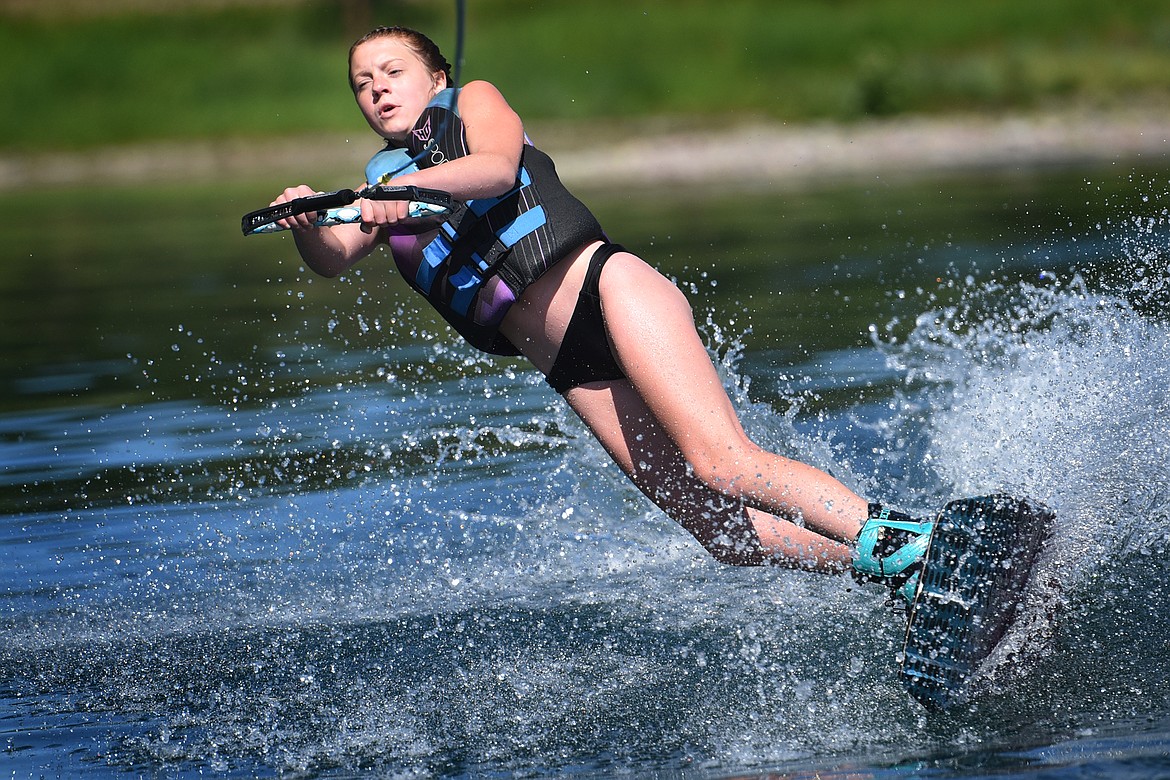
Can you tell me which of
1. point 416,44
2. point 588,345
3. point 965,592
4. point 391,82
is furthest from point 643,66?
point 965,592

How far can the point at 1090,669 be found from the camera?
383 cm

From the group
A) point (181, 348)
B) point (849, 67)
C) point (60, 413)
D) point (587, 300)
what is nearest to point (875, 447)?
point (587, 300)

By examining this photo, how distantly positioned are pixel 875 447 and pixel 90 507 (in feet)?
10.4

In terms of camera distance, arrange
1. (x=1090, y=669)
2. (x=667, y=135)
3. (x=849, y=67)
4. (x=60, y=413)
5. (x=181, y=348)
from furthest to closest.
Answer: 1. (x=849, y=67)
2. (x=667, y=135)
3. (x=181, y=348)
4. (x=60, y=413)
5. (x=1090, y=669)

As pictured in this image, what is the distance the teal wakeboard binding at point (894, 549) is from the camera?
3912 mm

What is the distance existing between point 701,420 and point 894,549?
0.60 m

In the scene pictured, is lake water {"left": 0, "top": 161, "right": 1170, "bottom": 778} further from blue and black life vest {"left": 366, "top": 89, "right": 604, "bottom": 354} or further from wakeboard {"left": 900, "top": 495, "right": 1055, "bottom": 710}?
blue and black life vest {"left": 366, "top": 89, "right": 604, "bottom": 354}

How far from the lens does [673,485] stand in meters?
4.48

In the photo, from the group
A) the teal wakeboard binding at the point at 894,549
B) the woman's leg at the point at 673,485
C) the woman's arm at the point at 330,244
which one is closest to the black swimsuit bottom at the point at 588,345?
the woman's leg at the point at 673,485

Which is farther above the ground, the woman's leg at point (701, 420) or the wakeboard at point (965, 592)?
the woman's leg at point (701, 420)

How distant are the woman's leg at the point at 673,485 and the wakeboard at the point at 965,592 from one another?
68cm

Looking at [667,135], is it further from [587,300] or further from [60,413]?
[587,300]

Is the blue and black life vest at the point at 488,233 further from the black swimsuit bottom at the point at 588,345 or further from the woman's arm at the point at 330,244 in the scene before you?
the woman's arm at the point at 330,244

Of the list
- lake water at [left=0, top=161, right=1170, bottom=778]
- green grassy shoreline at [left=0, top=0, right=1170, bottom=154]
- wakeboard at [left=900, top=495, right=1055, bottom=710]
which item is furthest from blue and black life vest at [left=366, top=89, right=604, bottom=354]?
green grassy shoreline at [left=0, top=0, right=1170, bottom=154]
